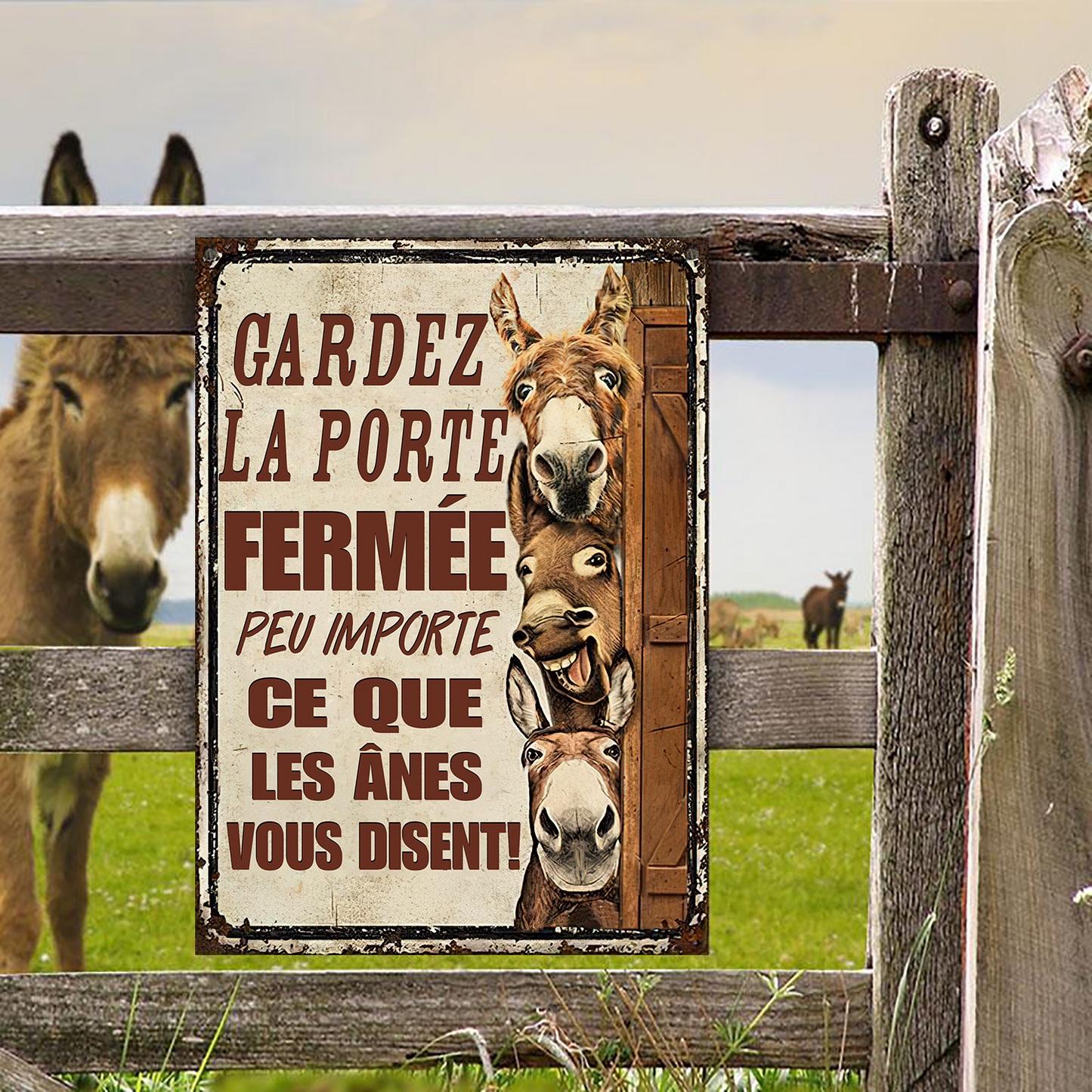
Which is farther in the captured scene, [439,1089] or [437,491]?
[439,1089]

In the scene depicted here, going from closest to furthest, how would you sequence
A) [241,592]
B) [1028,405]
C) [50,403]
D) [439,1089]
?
[1028,405]
[241,592]
[439,1089]
[50,403]

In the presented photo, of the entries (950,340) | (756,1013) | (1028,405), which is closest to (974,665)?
(1028,405)

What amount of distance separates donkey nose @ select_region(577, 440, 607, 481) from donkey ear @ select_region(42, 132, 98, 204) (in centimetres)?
270

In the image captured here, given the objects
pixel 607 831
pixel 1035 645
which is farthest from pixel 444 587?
pixel 1035 645

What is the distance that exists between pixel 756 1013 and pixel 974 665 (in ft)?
4.18

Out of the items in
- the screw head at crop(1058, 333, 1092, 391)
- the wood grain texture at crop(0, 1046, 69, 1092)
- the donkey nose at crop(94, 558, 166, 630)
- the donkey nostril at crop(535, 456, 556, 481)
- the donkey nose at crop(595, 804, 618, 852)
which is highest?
the screw head at crop(1058, 333, 1092, 391)

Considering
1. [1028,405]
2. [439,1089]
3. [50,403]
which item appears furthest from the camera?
[50,403]

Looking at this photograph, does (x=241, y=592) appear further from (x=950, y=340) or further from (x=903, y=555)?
(x=950, y=340)

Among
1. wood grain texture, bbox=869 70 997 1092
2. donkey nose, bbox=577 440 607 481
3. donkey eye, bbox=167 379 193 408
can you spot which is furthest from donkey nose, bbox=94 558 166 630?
wood grain texture, bbox=869 70 997 1092

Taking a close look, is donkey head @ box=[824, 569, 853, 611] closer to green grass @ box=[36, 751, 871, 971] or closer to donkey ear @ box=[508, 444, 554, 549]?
green grass @ box=[36, 751, 871, 971]

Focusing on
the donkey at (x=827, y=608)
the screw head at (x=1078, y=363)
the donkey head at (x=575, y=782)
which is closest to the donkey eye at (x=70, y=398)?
the donkey head at (x=575, y=782)

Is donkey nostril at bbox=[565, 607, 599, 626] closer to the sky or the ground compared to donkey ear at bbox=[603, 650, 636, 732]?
closer to the sky

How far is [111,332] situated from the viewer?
312 centimetres

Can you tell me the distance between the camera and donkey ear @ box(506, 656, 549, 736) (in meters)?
3.10
